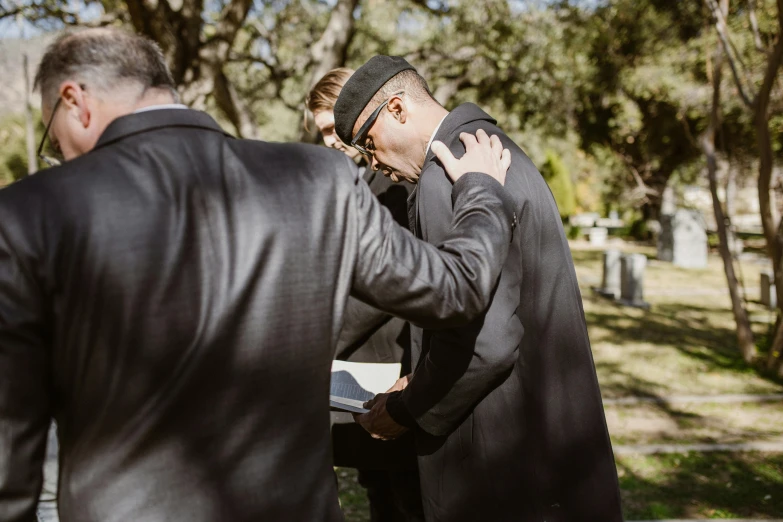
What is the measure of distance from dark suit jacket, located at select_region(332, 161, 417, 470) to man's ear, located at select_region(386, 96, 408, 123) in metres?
0.62

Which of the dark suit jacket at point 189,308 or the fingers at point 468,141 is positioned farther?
the fingers at point 468,141

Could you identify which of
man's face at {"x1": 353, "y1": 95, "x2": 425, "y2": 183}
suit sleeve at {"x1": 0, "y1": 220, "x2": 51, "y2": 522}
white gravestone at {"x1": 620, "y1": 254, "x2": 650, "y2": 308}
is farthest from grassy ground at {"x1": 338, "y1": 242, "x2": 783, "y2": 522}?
suit sleeve at {"x1": 0, "y1": 220, "x2": 51, "y2": 522}

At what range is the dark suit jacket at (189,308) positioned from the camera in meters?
1.29

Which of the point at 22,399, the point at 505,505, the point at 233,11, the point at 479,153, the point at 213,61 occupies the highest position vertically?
the point at 233,11

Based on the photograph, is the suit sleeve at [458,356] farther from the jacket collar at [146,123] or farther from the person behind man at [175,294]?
the jacket collar at [146,123]

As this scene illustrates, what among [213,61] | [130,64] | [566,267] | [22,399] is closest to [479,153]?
[566,267]

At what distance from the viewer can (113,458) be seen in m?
1.36

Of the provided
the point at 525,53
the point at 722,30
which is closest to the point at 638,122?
the point at 525,53

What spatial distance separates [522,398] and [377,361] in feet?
3.31

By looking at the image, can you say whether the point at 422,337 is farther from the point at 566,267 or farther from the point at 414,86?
the point at 414,86

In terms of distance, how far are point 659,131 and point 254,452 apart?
2387cm

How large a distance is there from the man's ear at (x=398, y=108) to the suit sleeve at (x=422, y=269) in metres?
0.71

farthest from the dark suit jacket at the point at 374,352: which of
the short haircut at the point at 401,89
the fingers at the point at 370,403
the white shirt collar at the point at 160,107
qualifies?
the white shirt collar at the point at 160,107

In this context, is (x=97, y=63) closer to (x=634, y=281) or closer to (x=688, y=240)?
(x=634, y=281)
